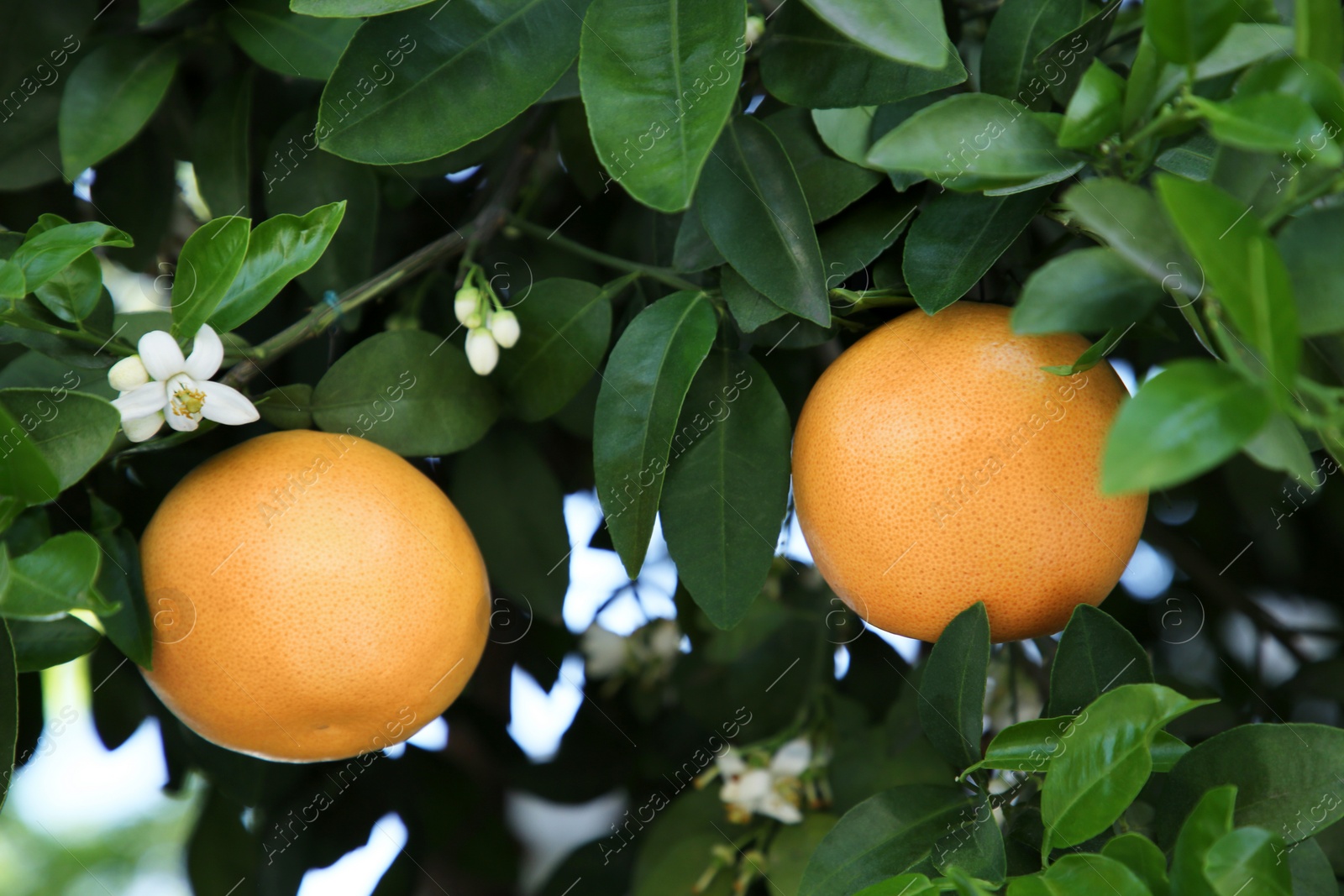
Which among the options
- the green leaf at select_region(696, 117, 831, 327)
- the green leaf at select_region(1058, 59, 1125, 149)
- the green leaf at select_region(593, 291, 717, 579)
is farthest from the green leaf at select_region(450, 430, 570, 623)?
the green leaf at select_region(1058, 59, 1125, 149)

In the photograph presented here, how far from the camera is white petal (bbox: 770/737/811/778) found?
3.12ft

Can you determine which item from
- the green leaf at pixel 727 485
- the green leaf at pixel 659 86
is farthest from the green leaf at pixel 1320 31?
the green leaf at pixel 727 485

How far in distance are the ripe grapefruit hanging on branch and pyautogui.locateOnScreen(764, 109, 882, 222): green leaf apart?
9 centimetres

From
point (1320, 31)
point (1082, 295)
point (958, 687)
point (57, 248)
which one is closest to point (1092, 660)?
point (958, 687)

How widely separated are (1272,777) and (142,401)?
0.70 m

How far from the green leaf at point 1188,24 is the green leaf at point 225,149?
2.28 feet

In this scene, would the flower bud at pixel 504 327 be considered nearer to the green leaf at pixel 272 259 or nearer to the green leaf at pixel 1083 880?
the green leaf at pixel 272 259

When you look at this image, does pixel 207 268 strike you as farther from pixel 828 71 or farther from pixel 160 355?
pixel 828 71

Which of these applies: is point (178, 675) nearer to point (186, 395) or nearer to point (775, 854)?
point (186, 395)

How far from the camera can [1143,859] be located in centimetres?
49

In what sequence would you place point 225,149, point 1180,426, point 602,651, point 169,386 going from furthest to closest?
1. point 602,651
2. point 225,149
3. point 169,386
4. point 1180,426

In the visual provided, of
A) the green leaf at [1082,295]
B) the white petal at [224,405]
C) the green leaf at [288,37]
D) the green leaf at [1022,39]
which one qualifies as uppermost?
the green leaf at [288,37]

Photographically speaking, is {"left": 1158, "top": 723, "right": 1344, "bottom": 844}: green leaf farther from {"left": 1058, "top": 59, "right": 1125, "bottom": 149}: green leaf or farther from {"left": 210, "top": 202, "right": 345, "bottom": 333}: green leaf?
{"left": 210, "top": 202, "right": 345, "bottom": 333}: green leaf

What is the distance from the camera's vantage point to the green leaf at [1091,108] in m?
0.48
